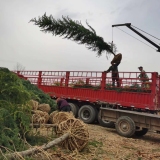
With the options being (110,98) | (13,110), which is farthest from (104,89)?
(13,110)

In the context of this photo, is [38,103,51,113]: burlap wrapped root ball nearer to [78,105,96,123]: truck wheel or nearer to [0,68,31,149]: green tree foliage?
[78,105,96,123]: truck wheel

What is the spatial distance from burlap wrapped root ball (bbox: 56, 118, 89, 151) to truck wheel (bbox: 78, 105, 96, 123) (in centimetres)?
532

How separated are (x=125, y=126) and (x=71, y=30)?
5.13 meters

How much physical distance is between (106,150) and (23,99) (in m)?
2.54

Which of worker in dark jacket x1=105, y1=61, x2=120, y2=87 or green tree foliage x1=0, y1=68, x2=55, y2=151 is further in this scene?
worker in dark jacket x1=105, y1=61, x2=120, y2=87

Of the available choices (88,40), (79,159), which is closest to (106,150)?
(79,159)

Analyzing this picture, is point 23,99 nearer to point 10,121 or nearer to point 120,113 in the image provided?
point 10,121

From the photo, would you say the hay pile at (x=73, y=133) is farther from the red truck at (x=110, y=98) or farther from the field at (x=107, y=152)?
the red truck at (x=110, y=98)

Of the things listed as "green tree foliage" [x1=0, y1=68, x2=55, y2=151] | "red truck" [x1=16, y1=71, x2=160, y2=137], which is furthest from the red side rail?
"green tree foliage" [x1=0, y1=68, x2=55, y2=151]

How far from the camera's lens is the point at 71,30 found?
12.2 meters

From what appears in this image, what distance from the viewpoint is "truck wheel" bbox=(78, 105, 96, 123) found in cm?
1167

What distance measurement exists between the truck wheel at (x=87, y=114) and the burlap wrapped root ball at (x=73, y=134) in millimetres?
5324

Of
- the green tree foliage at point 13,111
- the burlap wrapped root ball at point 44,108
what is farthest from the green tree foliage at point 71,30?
the green tree foliage at point 13,111

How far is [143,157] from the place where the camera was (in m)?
6.67
